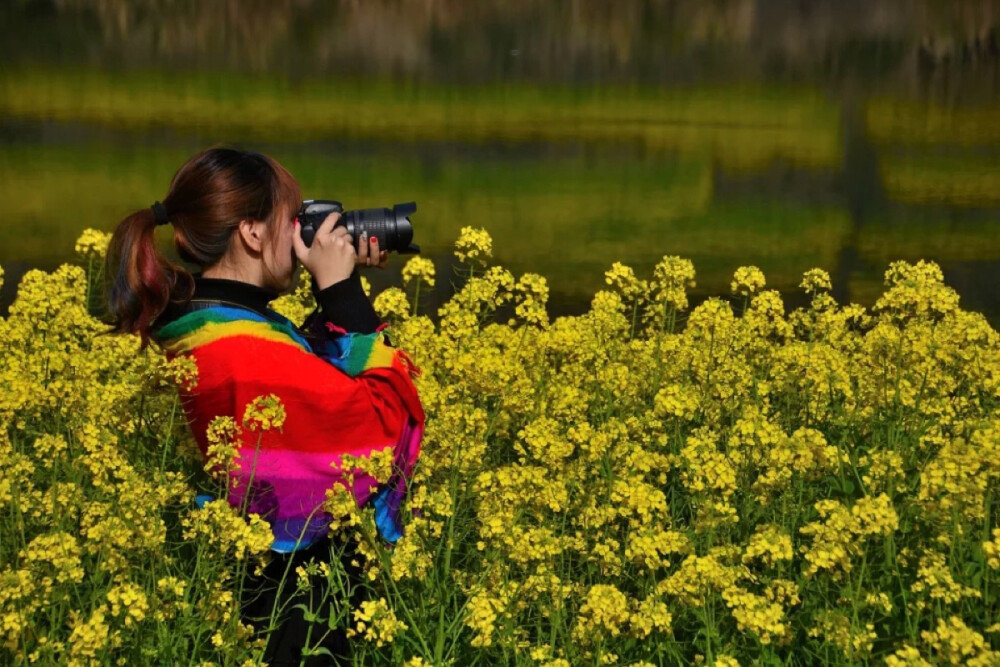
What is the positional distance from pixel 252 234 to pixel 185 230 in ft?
0.53

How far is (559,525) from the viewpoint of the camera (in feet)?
12.4

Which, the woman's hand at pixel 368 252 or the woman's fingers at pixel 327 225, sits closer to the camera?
the woman's fingers at pixel 327 225

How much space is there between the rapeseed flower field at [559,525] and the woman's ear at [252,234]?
383 millimetres

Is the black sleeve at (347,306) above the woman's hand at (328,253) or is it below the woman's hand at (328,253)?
below

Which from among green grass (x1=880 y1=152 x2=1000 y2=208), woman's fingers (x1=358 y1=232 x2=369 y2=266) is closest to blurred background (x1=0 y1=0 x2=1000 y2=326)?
green grass (x1=880 y1=152 x2=1000 y2=208)

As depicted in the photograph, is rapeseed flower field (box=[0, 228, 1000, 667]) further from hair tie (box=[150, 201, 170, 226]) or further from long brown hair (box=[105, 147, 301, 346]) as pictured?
hair tie (box=[150, 201, 170, 226])

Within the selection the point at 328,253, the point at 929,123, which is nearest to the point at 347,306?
the point at 328,253

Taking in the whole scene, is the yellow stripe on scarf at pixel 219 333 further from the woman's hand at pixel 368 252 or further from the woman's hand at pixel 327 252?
the woman's hand at pixel 368 252

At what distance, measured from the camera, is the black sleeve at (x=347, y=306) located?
362 cm

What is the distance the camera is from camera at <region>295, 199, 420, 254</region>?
3613mm

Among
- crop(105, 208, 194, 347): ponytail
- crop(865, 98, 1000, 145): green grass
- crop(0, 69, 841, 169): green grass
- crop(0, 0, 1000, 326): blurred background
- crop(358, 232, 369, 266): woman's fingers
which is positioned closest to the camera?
crop(105, 208, 194, 347): ponytail

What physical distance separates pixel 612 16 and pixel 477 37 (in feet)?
11.6

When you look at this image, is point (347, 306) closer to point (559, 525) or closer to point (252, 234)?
point (252, 234)

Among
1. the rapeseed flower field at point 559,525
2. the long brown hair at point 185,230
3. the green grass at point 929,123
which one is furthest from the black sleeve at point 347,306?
the green grass at point 929,123
